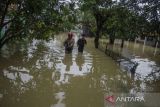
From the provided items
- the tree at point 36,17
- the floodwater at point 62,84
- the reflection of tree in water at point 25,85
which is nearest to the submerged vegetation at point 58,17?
the tree at point 36,17

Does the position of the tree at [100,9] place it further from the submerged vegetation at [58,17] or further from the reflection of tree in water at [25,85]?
the reflection of tree in water at [25,85]

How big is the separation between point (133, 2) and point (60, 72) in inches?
192

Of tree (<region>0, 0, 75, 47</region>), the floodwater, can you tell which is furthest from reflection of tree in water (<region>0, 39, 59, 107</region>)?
tree (<region>0, 0, 75, 47</region>)

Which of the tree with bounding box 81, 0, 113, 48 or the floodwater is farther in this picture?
the tree with bounding box 81, 0, 113, 48

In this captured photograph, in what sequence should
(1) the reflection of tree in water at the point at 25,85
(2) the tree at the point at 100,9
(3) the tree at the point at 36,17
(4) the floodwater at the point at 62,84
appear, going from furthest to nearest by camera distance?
(2) the tree at the point at 100,9 → (3) the tree at the point at 36,17 → (4) the floodwater at the point at 62,84 → (1) the reflection of tree in water at the point at 25,85

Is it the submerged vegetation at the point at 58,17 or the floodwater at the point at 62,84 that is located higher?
the submerged vegetation at the point at 58,17

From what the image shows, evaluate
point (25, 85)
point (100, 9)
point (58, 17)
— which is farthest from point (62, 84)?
point (100, 9)

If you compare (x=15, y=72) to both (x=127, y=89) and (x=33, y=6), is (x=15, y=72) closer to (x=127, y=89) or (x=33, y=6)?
(x=33, y=6)

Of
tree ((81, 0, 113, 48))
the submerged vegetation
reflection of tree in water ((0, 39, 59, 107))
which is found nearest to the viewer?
reflection of tree in water ((0, 39, 59, 107))

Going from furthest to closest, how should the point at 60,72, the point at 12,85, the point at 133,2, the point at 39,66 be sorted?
the point at 39,66, the point at 60,72, the point at 133,2, the point at 12,85

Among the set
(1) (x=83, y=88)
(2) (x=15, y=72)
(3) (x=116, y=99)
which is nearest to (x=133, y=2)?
(1) (x=83, y=88)

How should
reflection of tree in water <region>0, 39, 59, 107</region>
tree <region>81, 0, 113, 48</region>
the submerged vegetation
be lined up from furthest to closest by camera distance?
tree <region>81, 0, 113, 48</region> < the submerged vegetation < reflection of tree in water <region>0, 39, 59, 107</region>

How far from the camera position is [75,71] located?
15.1m

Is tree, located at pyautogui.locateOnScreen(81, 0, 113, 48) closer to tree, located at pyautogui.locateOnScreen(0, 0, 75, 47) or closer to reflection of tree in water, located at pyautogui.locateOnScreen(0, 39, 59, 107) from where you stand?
tree, located at pyautogui.locateOnScreen(0, 0, 75, 47)
